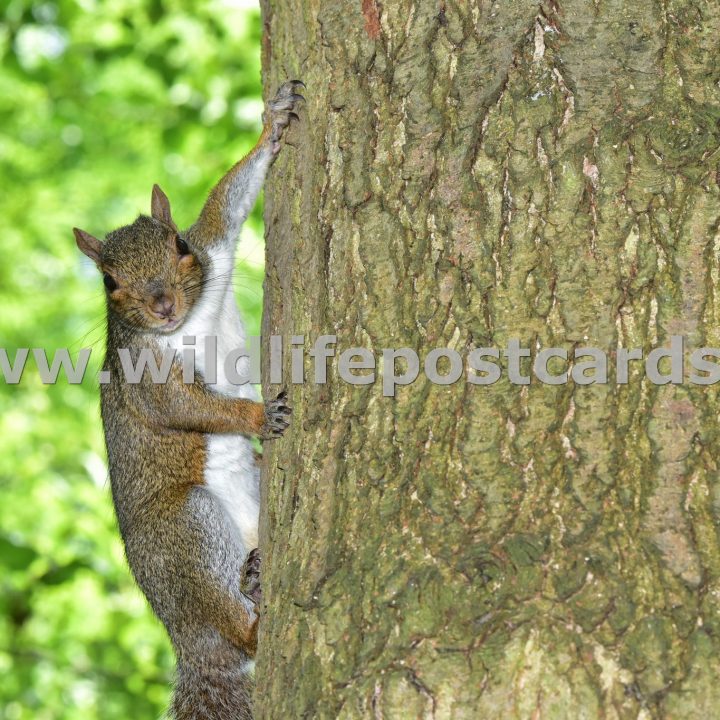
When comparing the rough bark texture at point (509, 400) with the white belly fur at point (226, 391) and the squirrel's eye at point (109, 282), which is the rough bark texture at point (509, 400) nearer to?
the white belly fur at point (226, 391)

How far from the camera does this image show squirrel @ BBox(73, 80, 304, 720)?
2.67 m

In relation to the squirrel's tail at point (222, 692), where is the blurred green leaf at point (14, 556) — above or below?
above

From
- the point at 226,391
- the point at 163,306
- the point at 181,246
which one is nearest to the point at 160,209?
the point at 181,246

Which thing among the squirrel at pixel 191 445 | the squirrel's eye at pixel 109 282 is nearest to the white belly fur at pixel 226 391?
the squirrel at pixel 191 445

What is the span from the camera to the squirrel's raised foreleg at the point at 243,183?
2238 millimetres

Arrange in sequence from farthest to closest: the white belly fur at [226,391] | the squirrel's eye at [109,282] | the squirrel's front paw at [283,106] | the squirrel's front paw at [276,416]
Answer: the squirrel's eye at [109,282], the white belly fur at [226,391], the squirrel's front paw at [283,106], the squirrel's front paw at [276,416]

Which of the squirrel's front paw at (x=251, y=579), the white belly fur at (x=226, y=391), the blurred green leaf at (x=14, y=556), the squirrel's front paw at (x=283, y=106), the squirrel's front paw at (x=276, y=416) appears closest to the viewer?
the squirrel's front paw at (x=276, y=416)

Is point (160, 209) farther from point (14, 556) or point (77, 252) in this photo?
point (77, 252)

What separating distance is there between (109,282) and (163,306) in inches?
9.6

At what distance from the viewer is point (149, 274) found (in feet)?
9.86

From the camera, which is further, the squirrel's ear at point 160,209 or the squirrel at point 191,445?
the squirrel's ear at point 160,209

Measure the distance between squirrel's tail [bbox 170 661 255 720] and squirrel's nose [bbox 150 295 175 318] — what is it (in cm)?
102

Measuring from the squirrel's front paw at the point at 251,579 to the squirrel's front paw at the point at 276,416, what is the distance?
1.91 ft

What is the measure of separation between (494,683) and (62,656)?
563cm
